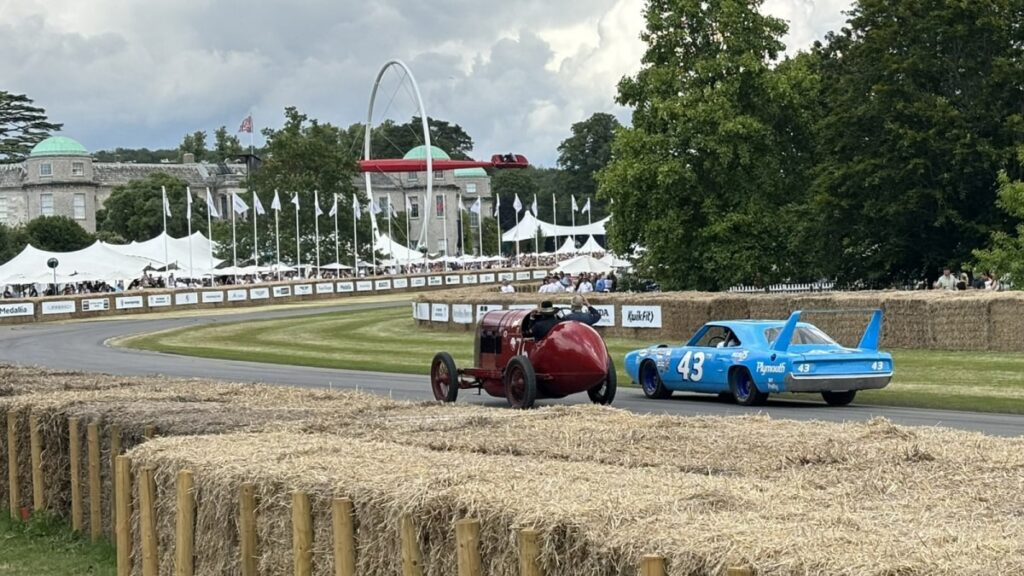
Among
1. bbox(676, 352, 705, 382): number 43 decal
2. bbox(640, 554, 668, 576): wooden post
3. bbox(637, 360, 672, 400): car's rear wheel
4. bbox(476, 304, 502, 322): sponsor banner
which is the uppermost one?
bbox(476, 304, 502, 322): sponsor banner

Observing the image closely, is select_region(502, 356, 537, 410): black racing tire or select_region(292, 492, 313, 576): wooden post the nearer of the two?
select_region(292, 492, 313, 576): wooden post

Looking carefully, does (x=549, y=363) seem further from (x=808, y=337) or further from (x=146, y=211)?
(x=146, y=211)

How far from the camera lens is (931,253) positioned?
166ft

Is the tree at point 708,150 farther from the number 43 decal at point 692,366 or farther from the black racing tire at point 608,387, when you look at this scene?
the black racing tire at point 608,387

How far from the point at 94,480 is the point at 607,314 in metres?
28.3

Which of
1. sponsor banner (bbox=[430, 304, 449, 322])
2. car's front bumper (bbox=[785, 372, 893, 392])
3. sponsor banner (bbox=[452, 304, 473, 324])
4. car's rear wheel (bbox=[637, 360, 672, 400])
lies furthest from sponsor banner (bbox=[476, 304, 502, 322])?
car's front bumper (bbox=[785, 372, 893, 392])

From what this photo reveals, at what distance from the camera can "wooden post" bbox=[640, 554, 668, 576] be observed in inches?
225

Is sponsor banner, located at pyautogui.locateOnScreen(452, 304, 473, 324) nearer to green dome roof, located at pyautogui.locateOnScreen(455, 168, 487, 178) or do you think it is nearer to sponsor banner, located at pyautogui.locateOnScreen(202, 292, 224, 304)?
sponsor banner, located at pyautogui.locateOnScreen(202, 292, 224, 304)

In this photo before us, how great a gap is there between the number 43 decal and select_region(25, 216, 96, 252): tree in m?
103

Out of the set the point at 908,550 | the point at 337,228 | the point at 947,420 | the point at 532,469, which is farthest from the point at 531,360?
the point at 337,228

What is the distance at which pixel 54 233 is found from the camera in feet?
393

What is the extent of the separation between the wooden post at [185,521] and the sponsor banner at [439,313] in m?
37.1

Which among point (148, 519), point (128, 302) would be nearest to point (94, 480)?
point (148, 519)

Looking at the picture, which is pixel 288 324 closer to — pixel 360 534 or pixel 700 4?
pixel 700 4
